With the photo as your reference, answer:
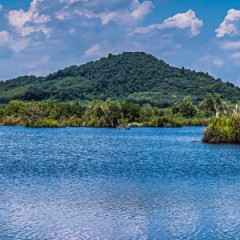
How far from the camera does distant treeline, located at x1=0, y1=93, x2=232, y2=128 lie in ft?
536

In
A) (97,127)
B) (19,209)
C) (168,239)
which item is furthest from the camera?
(97,127)

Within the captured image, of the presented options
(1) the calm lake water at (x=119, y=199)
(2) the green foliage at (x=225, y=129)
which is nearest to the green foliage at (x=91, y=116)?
(2) the green foliage at (x=225, y=129)

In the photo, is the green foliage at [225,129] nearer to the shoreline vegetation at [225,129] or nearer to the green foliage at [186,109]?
the shoreline vegetation at [225,129]

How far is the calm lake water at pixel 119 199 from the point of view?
2545 cm

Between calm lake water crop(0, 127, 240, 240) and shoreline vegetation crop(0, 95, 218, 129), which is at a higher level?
shoreline vegetation crop(0, 95, 218, 129)

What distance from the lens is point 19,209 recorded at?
29812mm

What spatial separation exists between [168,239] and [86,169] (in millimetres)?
27194

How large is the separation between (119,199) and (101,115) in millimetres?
130101

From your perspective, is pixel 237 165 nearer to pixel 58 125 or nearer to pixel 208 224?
pixel 208 224

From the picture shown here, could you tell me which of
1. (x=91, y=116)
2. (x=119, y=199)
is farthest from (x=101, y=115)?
(x=119, y=199)

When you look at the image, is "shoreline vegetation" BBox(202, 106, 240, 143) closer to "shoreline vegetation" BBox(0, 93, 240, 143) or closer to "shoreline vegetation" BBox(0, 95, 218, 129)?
"shoreline vegetation" BBox(0, 93, 240, 143)

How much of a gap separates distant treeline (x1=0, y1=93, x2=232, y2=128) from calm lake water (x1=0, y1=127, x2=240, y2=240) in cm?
10256

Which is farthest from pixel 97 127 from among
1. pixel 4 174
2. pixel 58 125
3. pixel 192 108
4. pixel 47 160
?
pixel 4 174

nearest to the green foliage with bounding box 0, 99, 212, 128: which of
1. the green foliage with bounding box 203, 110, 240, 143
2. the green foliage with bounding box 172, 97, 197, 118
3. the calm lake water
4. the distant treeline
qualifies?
the distant treeline
